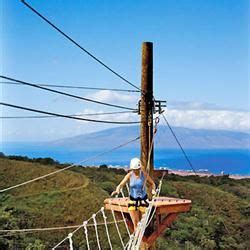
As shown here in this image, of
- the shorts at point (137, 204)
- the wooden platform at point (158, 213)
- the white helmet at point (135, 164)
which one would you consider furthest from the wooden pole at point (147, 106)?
the white helmet at point (135, 164)

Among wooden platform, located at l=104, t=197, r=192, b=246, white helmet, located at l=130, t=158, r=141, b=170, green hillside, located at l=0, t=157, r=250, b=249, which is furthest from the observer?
green hillside, located at l=0, t=157, r=250, b=249

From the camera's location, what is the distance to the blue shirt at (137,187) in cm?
510

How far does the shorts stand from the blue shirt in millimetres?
42

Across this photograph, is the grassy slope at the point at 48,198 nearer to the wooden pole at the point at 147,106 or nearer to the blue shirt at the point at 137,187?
the wooden pole at the point at 147,106

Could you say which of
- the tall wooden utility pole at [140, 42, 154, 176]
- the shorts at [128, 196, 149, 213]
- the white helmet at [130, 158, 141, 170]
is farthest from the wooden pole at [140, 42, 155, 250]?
the white helmet at [130, 158, 141, 170]

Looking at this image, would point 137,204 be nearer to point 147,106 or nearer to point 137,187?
point 137,187

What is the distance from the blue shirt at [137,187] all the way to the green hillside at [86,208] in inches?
444

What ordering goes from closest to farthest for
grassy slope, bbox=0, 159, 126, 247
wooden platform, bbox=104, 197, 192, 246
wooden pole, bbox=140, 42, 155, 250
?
wooden platform, bbox=104, 197, 192, 246, wooden pole, bbox=140, 42, 155, 250, grassy slope, bbox=0, 159, 126, 247

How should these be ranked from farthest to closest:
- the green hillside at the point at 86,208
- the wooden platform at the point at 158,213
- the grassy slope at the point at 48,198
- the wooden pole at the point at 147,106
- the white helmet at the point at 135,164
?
the grassy slope at the point at 48,198
the green hillside at the point at 86,208
the wooden pole at the point at 147,106
the wooden platform at the point at 158,213
the white helmet at the point at 135,164

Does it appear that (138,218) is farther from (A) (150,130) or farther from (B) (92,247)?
(B) (92,247)

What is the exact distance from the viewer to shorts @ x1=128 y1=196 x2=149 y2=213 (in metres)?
5.13

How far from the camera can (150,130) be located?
225 inches

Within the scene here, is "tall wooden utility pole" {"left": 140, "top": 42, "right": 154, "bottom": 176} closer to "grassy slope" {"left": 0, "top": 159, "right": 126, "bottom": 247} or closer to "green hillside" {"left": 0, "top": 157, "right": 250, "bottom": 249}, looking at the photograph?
"green hillside" {"left": 0, "top": 157, "right": 250, "bottom": 249}

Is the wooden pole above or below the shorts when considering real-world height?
above
